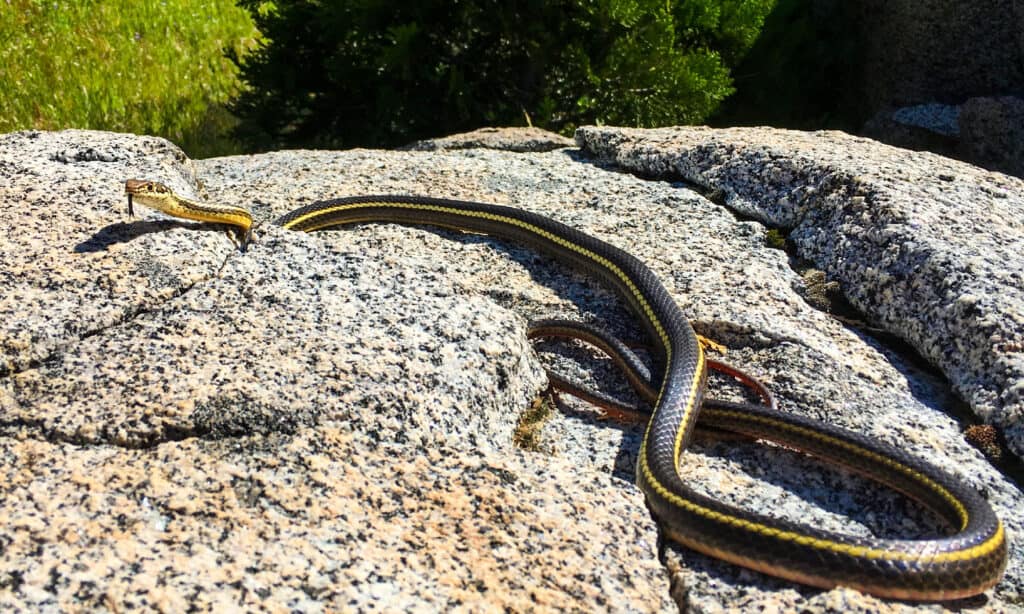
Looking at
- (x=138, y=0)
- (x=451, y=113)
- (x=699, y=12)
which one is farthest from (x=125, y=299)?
(x=138, y=0)

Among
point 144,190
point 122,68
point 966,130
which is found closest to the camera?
point 144,190

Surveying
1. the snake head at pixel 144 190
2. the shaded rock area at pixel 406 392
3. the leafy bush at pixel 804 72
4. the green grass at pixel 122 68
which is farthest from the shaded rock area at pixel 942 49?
the snake head at pixel 144 190

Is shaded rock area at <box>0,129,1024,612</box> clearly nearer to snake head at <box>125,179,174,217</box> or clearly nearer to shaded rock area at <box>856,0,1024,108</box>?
snake head at <box>125,179,174,217</box>

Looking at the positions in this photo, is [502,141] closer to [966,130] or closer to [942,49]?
[966,130]

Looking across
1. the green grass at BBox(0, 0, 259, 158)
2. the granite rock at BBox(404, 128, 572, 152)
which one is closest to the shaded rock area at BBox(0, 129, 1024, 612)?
the granite rock at BBox(404, 128, 572, 152)

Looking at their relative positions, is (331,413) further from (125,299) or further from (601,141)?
(601,141)

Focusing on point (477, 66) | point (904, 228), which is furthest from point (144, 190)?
point (477, 66)

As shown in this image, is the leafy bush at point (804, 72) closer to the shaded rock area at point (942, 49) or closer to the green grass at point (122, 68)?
the shaded rock area at point (942, 49)
